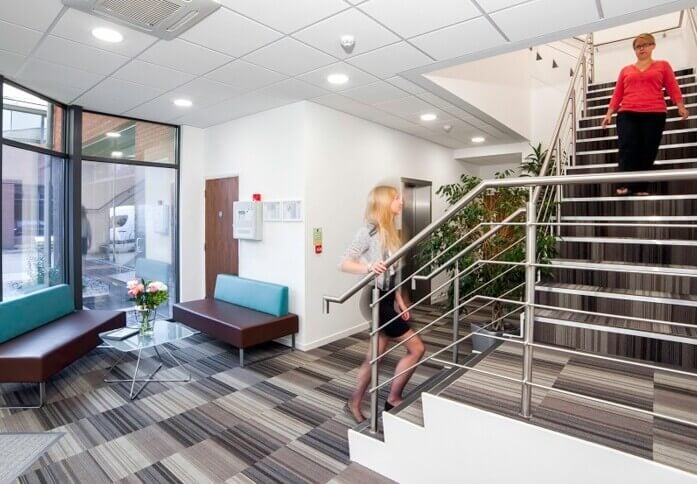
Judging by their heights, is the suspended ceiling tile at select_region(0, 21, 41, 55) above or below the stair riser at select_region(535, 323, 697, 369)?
above

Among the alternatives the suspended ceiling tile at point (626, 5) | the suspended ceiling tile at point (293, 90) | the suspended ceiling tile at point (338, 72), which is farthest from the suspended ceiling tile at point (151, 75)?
the suspended ceiling tile at point (626, 5)

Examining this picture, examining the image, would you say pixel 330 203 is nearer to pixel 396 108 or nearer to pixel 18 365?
pixel 396 108

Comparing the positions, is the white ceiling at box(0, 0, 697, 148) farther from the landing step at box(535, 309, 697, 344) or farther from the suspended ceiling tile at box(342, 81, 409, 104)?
the landing step at box(535, 309, 697, 344)

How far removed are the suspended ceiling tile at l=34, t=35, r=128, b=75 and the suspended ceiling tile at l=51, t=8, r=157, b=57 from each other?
107 mm

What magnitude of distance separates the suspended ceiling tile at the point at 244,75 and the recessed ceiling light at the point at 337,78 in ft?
1.55

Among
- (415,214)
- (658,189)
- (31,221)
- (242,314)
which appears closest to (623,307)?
(658,189)

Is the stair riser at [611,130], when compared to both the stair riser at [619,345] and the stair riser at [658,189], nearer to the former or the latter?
the stair riser at [658,189]

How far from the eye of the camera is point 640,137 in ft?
11.5

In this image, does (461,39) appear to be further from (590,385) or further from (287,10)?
(590,385)

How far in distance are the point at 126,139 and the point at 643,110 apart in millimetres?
6158

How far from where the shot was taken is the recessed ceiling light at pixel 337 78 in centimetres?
391

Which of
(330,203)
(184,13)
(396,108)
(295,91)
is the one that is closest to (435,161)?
(396,108)

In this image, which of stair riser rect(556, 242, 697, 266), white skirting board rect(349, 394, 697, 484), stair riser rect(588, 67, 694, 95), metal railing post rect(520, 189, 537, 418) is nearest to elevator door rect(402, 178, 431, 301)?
stair riser rect(588, 67, 694, 95)

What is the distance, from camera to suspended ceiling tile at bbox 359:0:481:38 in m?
2.65
